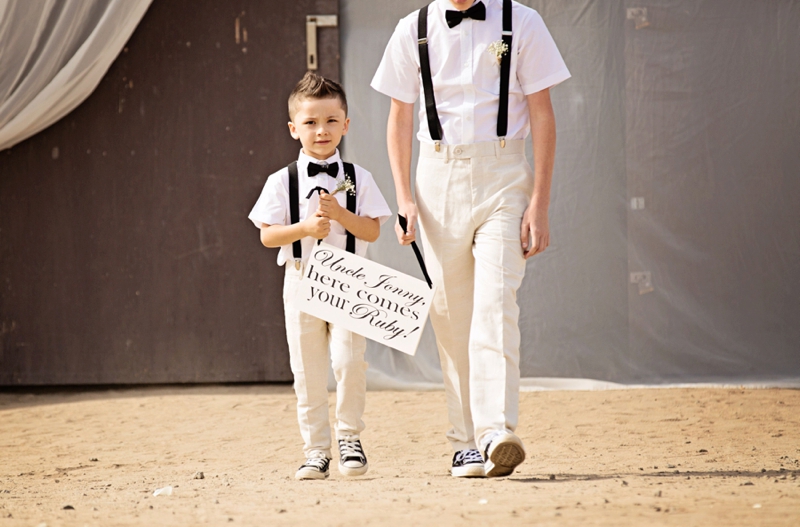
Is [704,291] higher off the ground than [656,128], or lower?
lower

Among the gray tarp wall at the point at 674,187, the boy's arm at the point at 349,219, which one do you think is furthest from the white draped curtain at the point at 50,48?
the boy's arm at the point at 349,219

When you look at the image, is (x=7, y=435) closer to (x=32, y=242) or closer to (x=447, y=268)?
(x=32, y=242)

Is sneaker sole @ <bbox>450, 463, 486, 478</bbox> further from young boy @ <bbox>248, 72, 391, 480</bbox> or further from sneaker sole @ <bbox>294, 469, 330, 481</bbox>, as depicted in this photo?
sneaker sole @ <bbox>294, 469, 330, 481</bbox>

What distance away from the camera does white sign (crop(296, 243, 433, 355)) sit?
3.00 m

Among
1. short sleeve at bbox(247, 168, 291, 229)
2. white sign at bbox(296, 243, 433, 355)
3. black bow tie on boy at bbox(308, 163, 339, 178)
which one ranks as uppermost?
black bow tie on boy at bbox(308, 163, 339, 178)

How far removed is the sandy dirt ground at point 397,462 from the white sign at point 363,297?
0.49m

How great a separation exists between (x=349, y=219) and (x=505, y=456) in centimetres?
93

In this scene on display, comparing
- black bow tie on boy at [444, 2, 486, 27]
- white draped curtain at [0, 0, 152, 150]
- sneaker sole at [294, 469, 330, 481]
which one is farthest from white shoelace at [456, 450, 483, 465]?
white draped curtain at [0, 0, 152, 150]

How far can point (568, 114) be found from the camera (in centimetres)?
522

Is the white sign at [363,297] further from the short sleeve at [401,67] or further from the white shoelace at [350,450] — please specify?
the short sleeve at [401,67]

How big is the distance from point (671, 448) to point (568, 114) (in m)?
2.19

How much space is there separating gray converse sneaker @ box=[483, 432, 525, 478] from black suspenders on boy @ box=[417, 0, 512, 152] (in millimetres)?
916

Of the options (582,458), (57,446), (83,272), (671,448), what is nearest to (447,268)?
(582,458)

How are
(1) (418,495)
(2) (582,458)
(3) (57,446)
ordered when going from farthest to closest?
(3) (57,446) → (2) (582,458) → (1) (418,495)
